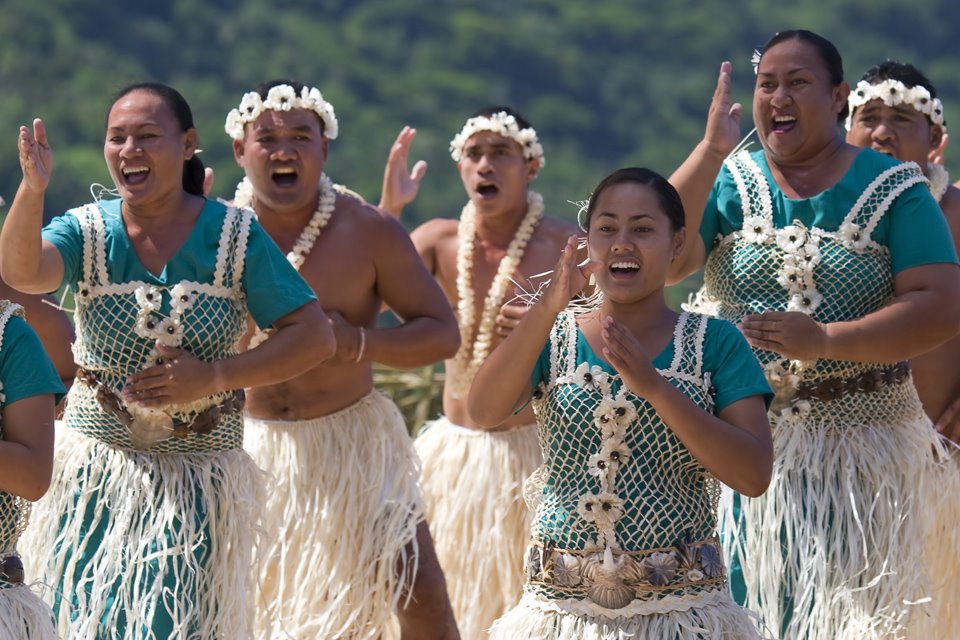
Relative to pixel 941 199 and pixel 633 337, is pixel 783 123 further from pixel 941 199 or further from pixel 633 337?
pixel 633 337

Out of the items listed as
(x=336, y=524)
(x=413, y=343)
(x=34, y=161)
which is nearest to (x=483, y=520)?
(x=336, y=524)

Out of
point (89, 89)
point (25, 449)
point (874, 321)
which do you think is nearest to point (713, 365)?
point (874, 321)

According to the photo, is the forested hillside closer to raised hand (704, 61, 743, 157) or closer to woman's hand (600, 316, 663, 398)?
raised hand (704, 61, 743, 157)

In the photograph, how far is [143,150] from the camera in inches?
179

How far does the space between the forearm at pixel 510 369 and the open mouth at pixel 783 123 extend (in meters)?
1.18

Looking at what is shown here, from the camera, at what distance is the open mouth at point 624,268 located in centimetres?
393

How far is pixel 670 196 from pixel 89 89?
26681 millimetres

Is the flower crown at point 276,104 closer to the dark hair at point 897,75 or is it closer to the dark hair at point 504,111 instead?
the dark hair at point 504,111

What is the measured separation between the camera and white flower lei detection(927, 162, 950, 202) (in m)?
5.62

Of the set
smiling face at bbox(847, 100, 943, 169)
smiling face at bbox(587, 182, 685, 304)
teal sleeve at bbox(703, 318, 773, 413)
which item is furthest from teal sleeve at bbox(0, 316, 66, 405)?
smiling face at bbox(847, 100, 943, 169)

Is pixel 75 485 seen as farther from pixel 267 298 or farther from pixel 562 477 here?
pixel 562 477

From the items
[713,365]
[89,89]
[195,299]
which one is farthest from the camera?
[89,89]

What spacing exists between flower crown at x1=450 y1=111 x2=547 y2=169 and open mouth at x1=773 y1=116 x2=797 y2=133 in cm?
175

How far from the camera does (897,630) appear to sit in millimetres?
4645
